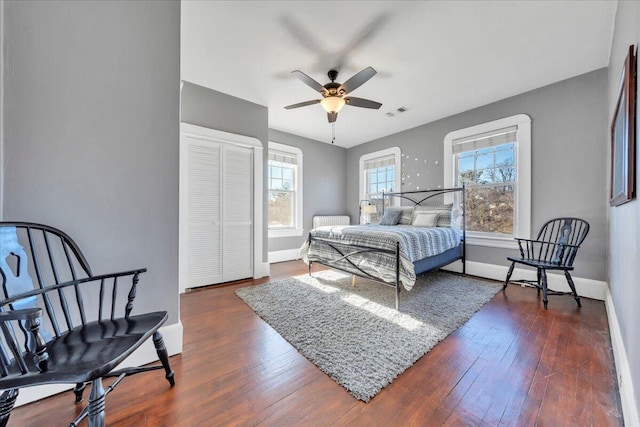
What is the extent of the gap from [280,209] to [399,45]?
3.40 metres

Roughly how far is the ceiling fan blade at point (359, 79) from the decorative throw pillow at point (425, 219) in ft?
7.45

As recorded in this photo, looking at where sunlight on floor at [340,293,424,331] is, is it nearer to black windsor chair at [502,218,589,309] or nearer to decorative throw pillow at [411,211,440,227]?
black windsor chair at [502,218,589,309]

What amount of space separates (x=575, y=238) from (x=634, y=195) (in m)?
2.25

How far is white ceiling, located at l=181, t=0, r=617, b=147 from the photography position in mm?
1951

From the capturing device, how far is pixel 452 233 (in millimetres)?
3416

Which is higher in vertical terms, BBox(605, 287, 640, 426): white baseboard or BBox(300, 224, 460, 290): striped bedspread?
BBox(300, 224, 460, 290): striped bedspread

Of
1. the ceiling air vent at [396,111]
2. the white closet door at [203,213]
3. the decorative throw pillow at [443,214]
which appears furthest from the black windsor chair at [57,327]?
the ceiling air vent at [396,111]

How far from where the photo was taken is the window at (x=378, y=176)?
4930 millimetres

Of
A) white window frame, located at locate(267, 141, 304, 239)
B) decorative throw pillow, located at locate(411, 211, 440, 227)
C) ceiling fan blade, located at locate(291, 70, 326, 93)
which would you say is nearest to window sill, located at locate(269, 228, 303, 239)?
white window frame, located at locate(267, 141, 304, 239)

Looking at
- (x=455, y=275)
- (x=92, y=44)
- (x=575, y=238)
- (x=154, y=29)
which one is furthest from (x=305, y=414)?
(x=575, y=238)

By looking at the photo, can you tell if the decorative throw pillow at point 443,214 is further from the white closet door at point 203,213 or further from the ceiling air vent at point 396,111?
the white closet door at point 203,213

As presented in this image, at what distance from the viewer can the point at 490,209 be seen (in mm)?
3697

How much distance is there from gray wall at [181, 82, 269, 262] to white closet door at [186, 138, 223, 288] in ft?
0.99

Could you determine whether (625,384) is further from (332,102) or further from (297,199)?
(297,199)
